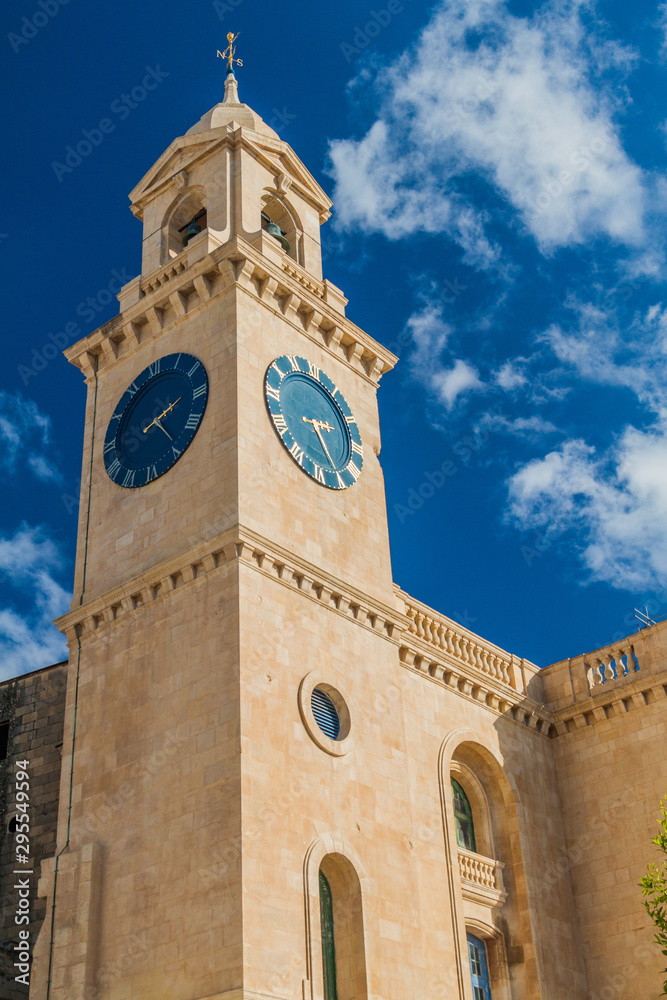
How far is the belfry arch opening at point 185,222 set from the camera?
2973 centimetres

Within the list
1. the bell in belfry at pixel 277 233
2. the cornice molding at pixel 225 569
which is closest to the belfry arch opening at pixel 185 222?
the bell in belfry at pixel 277 233

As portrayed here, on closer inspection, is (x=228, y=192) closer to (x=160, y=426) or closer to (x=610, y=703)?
(x=160, y=426)

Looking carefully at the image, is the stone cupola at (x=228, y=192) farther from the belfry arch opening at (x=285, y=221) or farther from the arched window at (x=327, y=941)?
the arched window at (x=327, y=941)

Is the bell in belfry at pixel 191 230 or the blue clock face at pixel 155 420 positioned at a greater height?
the bell in belfry at pixel 191 230

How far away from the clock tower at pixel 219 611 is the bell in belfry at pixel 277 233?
0.26 ft

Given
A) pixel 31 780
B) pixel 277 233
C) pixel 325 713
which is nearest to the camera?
pixel 325 713

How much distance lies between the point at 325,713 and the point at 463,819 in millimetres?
6107

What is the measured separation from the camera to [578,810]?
2886 centimetres

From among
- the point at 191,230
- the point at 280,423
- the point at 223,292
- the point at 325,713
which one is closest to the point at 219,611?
the point at 325,713

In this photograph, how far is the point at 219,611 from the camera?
72.1ft

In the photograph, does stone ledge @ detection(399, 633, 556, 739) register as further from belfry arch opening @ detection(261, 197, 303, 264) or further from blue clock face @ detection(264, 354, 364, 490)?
belfry arch opening @ detection(261, 197, 303, 264)

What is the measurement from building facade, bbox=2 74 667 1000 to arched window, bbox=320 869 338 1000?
1.7 inches

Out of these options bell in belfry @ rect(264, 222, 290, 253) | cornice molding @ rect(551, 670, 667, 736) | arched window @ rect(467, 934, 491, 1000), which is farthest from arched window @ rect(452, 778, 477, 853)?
bell in belfry @ rect(264, 222, 290, 253)

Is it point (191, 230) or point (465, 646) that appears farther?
point (191, 230)
